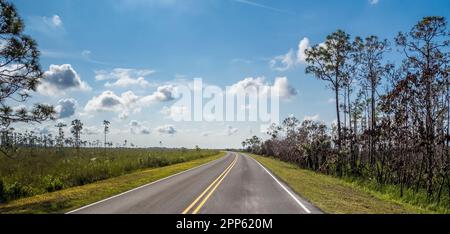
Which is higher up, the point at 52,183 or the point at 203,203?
the point at 203,203

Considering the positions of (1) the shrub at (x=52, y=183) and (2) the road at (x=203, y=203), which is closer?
(2) the road at (x=203, y=203)

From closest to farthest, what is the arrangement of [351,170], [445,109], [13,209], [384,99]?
[13,209] < [445,109] < [384,99] < [351,170]

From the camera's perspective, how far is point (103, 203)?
13.9 metres

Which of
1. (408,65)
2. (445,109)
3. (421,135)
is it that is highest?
(408,65)

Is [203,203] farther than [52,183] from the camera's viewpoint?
No

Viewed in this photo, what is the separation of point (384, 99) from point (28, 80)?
1971cm

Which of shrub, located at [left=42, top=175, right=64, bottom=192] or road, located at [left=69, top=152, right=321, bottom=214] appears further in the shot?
shrub, located at [left=42, top=175, right=64, bottom=192]
